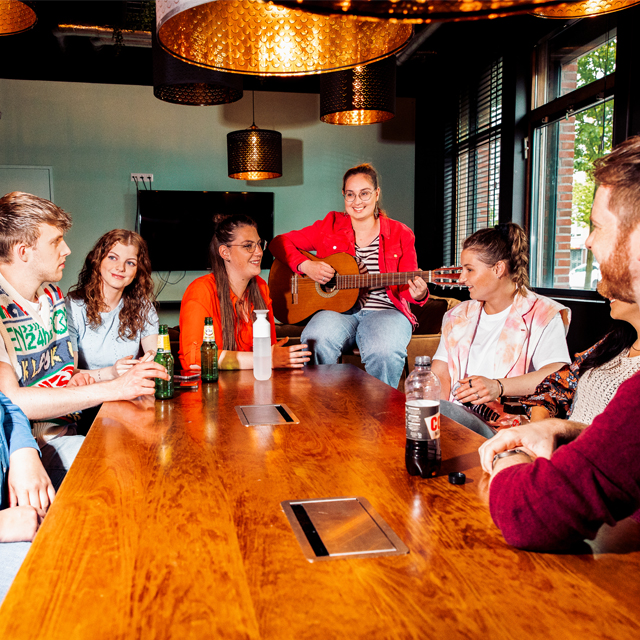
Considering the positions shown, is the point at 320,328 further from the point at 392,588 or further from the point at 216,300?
the point at 392,588

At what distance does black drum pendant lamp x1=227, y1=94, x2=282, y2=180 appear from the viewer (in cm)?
519

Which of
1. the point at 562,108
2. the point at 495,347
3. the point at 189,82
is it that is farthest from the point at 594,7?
the point at 562,108

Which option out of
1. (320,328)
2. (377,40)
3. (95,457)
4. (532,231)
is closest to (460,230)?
(532,231)

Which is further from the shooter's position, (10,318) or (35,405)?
(10,318)

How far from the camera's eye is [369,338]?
2961mm

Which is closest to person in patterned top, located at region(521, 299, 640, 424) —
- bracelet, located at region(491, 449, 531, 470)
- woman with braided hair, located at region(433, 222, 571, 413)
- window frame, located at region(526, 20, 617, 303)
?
woman with braided hair, located at region(433, 222, 571, 413)

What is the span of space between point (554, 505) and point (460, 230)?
17.7 ft

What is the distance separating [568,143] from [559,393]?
10.1ft

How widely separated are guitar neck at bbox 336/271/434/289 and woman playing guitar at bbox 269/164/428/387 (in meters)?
0.05

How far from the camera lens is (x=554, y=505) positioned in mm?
691

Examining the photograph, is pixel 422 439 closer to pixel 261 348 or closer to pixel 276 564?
pixel 276 564

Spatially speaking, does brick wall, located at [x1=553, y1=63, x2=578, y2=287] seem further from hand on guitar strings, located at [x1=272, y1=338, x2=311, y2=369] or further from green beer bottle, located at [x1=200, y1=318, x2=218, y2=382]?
green beer bottle, located at [x1=200, y1=318, x2=218, y2=382]

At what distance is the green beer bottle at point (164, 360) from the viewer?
167cm

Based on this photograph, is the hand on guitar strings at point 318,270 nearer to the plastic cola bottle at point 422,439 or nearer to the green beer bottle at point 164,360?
the green beer bottle at point 164,360
